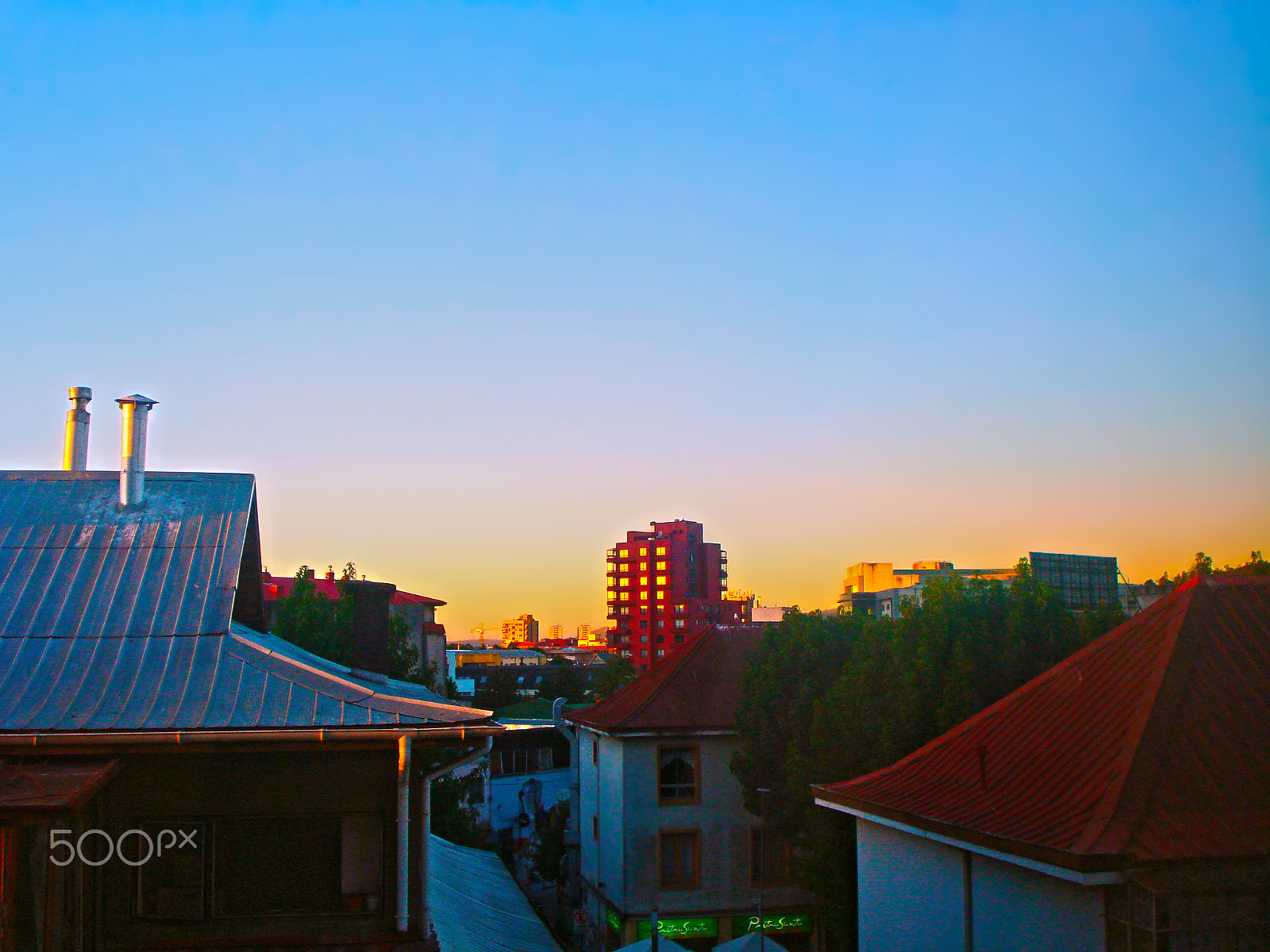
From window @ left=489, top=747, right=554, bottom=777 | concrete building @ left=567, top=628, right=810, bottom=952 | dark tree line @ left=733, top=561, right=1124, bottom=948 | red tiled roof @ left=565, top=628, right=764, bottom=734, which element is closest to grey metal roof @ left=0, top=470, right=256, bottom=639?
dark tree line @ left=733, top=561, right=1124, bottom=948

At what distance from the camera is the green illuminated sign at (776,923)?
84.9 feet

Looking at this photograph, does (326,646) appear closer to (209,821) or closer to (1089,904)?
(209,821)

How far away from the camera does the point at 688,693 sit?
27359 mm

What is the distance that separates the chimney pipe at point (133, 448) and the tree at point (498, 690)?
59.5 meters

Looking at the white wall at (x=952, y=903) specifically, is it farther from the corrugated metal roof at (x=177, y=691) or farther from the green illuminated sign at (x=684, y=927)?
the green illuminated sign at (x=684, y=927)

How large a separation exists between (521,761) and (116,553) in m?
48.5

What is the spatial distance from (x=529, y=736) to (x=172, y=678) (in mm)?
47885

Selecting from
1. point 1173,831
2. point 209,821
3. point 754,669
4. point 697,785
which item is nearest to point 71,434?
point 209,821

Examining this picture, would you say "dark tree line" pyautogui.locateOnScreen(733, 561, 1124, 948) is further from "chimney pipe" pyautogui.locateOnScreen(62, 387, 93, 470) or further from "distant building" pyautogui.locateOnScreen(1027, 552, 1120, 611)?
"distant building" pyautogui.locateOnScreen(1027, 552, 1120, 611)

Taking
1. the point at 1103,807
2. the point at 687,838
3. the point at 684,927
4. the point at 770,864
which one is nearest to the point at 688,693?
the point at 687,838

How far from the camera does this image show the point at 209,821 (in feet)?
27.3

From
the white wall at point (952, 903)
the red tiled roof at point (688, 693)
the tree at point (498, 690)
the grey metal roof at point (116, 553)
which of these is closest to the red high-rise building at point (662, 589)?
the tree at point (498, 690)

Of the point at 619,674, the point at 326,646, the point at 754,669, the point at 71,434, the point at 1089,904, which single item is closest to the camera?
the point at 1089,904

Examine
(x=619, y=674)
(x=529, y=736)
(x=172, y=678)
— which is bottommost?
(x=529, y=736)
